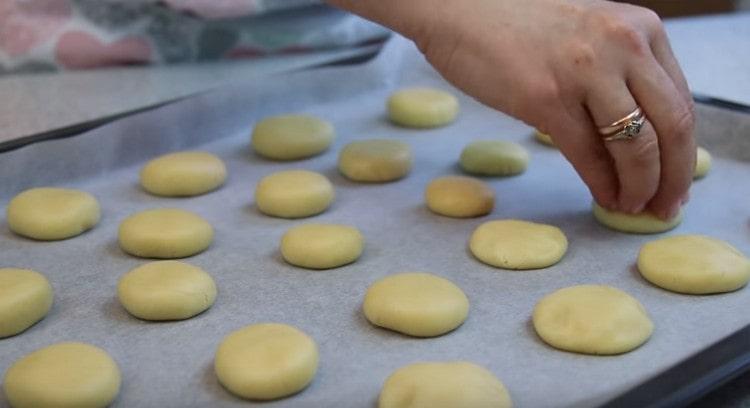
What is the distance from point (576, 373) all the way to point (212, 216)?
23.8 inches

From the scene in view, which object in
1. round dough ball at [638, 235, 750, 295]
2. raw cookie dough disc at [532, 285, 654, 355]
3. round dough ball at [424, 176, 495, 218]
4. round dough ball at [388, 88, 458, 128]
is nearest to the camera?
raw cookie dough disc at [532, 285, 654, 355]

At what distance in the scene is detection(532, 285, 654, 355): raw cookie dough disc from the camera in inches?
38.6

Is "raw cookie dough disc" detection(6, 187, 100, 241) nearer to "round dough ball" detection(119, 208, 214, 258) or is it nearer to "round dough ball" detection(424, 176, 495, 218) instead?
"round dough ball" detection(119, 208, 214, 258)

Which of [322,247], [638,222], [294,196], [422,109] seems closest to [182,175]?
[294,196]

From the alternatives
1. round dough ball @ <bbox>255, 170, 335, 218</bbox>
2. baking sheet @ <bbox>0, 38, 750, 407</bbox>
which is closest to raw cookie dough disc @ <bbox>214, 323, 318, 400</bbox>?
baking sheet @ <bbox>0, 38, 750, 407</bbox>

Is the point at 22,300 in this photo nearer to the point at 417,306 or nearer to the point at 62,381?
the point at 62,381

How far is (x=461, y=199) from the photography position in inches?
52.0

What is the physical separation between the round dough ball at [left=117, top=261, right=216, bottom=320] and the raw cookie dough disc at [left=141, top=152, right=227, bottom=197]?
0.95 feet

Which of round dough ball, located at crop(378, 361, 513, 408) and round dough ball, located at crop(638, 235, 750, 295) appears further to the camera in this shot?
round dough ball, located at crop(638, 235, 750, 295)

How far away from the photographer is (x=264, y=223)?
1.33m

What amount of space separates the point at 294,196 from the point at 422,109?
0.39 m

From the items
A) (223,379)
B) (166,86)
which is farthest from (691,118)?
(166,86)

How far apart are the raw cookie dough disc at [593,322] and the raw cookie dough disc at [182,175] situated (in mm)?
577

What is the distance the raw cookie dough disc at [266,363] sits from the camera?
0.91 metres
